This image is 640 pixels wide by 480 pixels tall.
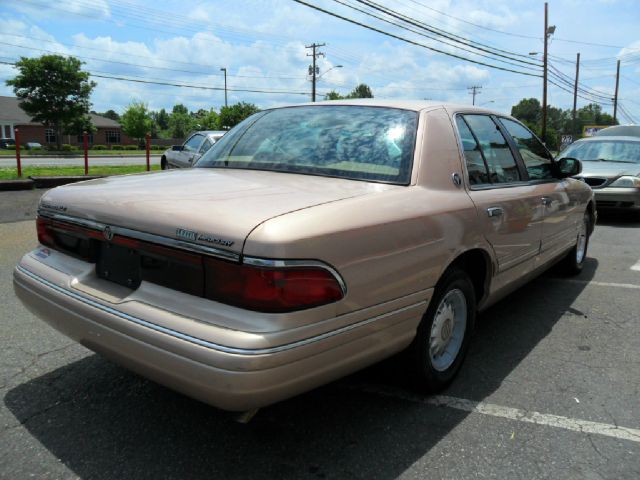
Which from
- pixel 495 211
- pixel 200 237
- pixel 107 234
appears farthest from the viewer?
pixel 495 211

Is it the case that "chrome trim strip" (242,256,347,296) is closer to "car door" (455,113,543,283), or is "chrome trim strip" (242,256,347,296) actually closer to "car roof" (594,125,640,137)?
"car door" (455,113,543,283)

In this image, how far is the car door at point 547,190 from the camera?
4.08 meters

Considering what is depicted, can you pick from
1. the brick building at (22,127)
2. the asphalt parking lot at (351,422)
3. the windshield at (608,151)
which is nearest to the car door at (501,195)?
the asphalt parking lot at (351,422)

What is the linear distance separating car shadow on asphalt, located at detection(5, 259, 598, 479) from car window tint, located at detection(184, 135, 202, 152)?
29.3ft

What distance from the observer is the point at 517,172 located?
3.90m

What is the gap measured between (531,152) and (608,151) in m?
7.58

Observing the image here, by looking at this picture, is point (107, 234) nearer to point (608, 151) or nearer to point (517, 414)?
point (517, 414)

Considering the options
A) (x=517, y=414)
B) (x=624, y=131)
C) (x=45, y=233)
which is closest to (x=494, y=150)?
(x=517, y=414)

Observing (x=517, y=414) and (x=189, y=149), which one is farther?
(x=189, y=149)

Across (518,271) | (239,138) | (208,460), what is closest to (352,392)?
(208,460)

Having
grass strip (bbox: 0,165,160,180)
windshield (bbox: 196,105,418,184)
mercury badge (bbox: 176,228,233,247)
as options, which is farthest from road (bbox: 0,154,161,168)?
mercury badge (bbox: 176,228,233,247)

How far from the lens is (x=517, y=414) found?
2879 millimetres

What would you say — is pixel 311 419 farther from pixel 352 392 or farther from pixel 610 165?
pixel 610 165

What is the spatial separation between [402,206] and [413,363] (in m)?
0.85
